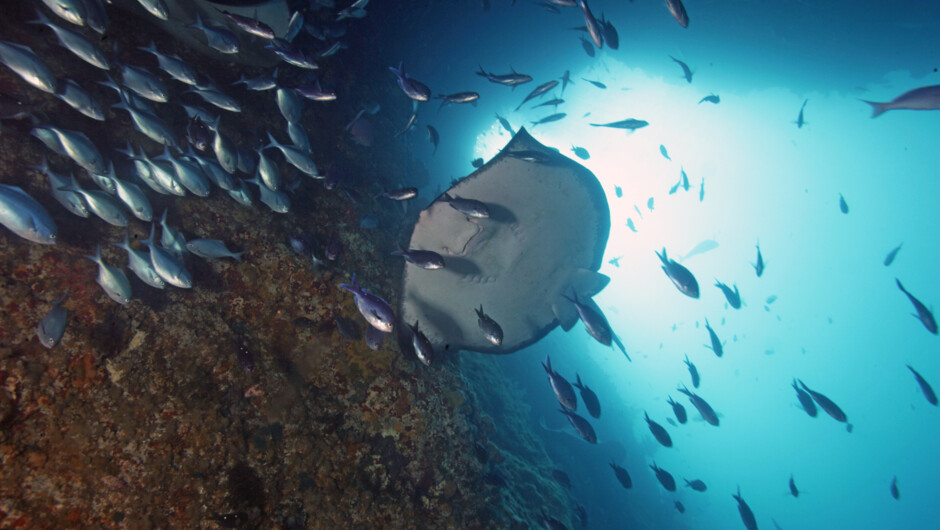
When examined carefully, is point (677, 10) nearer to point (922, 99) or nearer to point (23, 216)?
point (922, 99)

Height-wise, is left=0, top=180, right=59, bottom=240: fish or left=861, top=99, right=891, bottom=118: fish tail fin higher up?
left=861, top=99, right=891, bottom=118: fish tail fin

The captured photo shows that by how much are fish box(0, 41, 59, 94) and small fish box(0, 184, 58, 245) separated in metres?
0.92

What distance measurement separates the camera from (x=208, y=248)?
11.5 ft

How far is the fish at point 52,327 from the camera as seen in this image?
2484 mm

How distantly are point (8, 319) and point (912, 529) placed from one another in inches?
4558

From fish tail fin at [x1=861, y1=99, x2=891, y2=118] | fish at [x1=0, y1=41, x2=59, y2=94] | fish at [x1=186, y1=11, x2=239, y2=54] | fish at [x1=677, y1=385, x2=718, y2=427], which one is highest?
fish tail fin at [x1=861, y1=99, x2=891, y2=118]

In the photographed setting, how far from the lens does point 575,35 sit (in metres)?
13.1

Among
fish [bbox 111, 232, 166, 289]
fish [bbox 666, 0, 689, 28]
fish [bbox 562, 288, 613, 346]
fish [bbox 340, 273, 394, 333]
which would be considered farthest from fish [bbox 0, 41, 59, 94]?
fish [bbox 666, 0, 689, 28]

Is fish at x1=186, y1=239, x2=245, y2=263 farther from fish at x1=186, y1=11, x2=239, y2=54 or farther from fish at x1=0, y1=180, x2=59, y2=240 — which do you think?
fish at x1=186, y1=11, x2=239, y2=54

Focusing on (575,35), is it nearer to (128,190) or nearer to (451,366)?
(451,366)

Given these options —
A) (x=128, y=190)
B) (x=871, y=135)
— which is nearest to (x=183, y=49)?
(x=128, y=190)

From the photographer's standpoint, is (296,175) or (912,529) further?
(912,529)

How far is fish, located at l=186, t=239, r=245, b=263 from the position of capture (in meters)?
3.43

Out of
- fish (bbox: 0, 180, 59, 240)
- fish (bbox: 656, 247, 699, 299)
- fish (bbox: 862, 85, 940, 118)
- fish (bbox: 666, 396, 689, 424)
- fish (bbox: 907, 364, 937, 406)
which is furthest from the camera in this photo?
fish (bbox: 666, 396, 689, 424)
